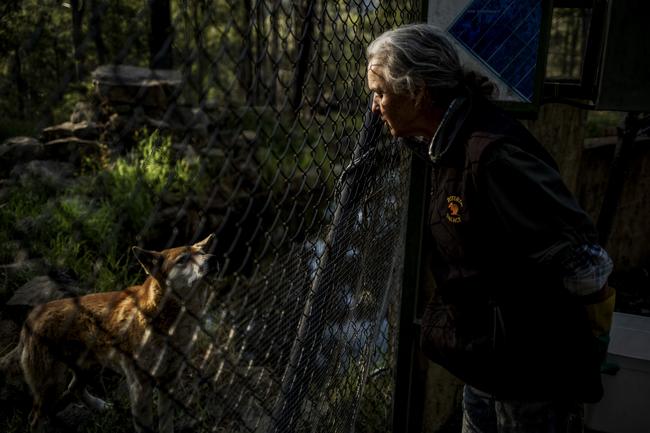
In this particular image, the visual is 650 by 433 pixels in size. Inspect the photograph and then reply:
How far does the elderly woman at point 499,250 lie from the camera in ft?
5.36

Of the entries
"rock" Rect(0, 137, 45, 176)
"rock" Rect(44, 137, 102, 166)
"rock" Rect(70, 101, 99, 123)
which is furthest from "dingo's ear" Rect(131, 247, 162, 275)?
"rock" Rect(70, 101, 99, 123)

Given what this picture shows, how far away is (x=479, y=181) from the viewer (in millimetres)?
1647

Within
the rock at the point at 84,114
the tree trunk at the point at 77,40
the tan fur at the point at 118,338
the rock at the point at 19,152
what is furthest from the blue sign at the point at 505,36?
the rock at the point at 84,114

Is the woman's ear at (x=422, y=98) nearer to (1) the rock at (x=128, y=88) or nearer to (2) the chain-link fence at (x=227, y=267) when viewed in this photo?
(2) the chain-link fence at (x=227, y=267)

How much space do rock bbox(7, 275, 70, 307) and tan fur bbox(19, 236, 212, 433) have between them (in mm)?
781

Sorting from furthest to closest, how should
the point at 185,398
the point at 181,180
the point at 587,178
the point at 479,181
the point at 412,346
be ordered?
the point at 181,180 → the point at 587,178 → the point at 185,398 → the point at 412,346 → the point at 479,181

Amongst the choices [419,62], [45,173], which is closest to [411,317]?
[419,62]

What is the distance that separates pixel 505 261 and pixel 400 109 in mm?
586

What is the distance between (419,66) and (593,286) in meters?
0.85

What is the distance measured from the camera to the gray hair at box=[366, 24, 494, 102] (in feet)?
5.98

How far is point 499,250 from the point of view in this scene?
1.72m

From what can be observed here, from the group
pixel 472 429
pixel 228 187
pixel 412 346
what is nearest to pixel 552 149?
pixel 412 346

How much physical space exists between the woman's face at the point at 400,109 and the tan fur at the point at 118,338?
162 cm

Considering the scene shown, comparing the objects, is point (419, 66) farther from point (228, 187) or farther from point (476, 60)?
point (228, 187)
